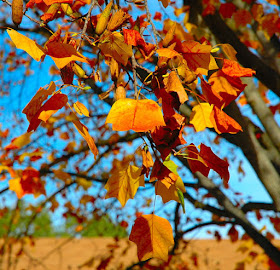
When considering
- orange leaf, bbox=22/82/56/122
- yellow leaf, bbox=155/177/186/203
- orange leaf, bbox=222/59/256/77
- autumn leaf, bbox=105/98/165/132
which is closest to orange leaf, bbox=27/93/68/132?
orange leaf, bbox=22/82/56/122

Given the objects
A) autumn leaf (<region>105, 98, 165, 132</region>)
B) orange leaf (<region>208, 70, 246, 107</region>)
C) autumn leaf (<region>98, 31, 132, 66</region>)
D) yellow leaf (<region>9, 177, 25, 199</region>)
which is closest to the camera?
autumn leaf (<region>105, 98, 165, 132</region>)

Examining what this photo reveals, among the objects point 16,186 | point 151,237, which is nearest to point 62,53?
point 151,237

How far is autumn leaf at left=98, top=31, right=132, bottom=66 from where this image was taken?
2.19 feet

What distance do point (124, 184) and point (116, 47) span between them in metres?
0.32

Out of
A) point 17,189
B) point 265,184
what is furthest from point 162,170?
point 265,184

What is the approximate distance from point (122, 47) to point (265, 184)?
1.55 metres

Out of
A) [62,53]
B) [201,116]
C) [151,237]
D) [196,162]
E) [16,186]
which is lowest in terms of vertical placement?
[151,237]

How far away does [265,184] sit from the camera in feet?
6.21

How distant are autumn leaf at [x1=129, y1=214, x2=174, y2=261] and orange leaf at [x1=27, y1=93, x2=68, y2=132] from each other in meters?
0.31

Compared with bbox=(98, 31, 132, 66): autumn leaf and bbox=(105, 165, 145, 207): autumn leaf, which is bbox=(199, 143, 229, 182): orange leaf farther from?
bbox=(98, 31, 132, 66): autumn leaf

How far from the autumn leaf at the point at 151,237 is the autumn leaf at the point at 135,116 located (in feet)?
0.86

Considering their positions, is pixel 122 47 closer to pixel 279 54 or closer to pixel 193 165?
pixel 193 165

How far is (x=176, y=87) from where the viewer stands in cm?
58

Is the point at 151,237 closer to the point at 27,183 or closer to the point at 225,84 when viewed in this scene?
the point at 225,84
